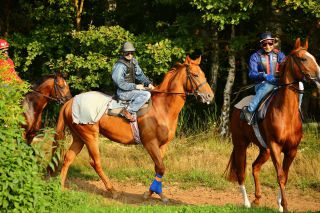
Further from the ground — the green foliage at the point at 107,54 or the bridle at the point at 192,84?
the green foliage at the point at 107,54

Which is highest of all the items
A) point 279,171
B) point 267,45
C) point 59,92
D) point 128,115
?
point 267,45

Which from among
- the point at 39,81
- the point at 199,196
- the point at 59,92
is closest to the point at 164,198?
the point at 199,196

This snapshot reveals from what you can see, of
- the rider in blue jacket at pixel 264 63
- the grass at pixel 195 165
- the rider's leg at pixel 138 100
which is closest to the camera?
the rider in blue jacket at pixel 264 63

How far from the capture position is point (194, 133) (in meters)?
16.4

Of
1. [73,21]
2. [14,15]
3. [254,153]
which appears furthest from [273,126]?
[14,15]

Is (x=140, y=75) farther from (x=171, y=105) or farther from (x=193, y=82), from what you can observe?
(x=193, y=82)

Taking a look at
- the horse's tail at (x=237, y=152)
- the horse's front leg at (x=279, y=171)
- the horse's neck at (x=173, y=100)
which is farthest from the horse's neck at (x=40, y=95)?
the horse's front leg at (x=279, y=171)

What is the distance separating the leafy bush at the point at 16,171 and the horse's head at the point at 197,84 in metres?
3.65

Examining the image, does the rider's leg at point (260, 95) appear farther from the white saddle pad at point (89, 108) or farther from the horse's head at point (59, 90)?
the horse's head at point (59, 90)

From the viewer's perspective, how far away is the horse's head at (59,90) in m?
13.7

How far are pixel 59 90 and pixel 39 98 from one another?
20.3 inches

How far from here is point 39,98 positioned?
13.5 m

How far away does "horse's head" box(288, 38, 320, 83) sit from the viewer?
9.52 metres

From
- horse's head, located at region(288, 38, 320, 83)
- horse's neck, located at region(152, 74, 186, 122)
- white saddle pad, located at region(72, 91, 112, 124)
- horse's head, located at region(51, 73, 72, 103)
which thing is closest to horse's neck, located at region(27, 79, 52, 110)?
horse's head, located at region(51, 73, 72, 103)
